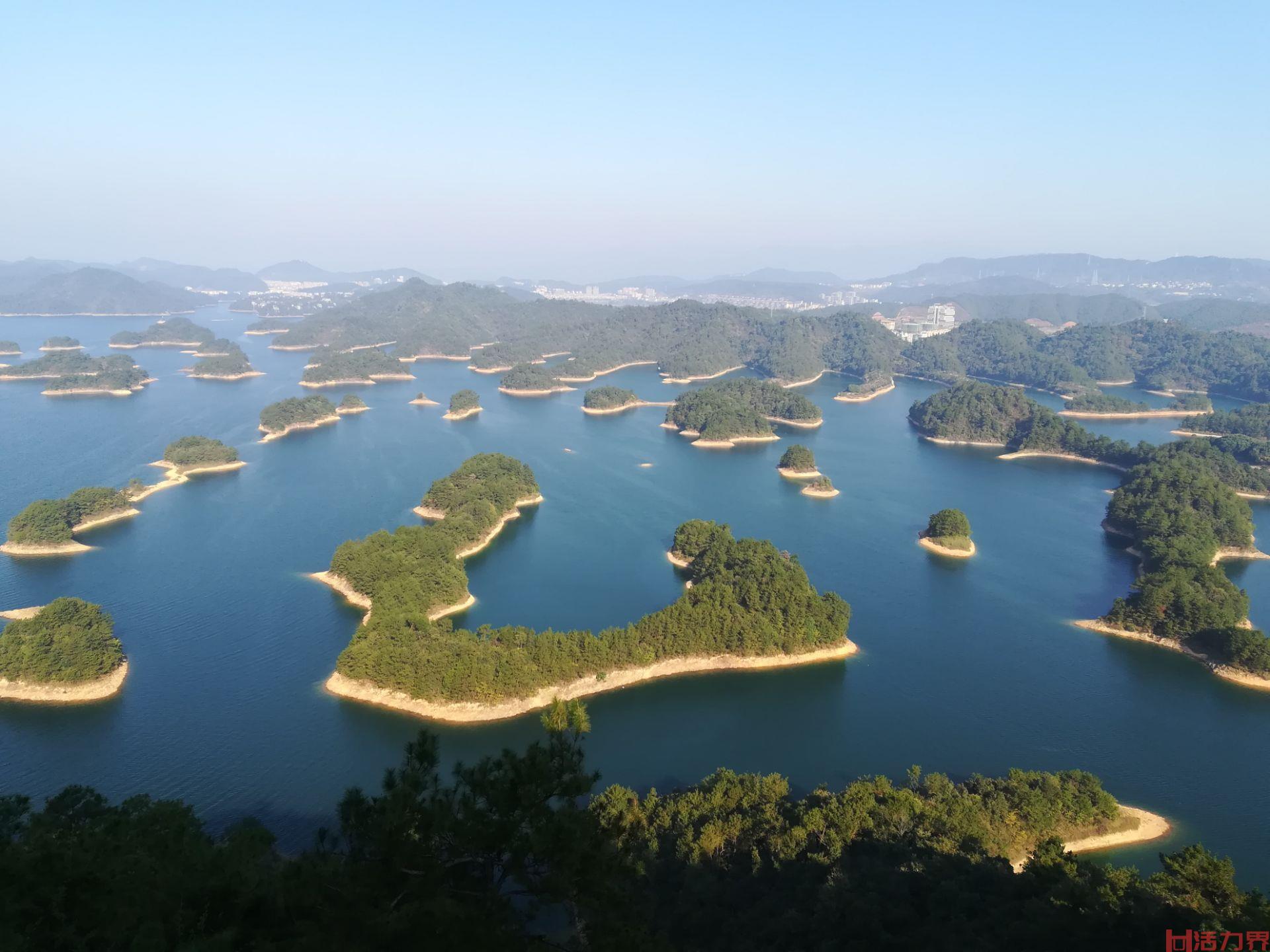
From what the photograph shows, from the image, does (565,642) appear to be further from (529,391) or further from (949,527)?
(529,391)

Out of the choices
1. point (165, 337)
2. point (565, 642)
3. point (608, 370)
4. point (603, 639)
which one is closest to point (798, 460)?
point (603, 639)

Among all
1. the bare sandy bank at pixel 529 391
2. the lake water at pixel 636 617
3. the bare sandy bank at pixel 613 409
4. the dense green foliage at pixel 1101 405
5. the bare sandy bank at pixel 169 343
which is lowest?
the lake water at pixel 636 617

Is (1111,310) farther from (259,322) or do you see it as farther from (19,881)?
(19,881)

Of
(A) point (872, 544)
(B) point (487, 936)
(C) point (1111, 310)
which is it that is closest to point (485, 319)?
(A) point (872, 544)

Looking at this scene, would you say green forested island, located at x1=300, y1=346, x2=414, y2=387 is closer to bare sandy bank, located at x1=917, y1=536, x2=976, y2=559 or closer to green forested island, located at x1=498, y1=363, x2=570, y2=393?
green forested island, located at x1=498, y1=363, x2=570, y2=393

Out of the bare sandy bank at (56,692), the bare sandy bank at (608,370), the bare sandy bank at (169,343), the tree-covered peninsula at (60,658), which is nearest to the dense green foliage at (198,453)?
the tree-covered peninsula at (60,658)

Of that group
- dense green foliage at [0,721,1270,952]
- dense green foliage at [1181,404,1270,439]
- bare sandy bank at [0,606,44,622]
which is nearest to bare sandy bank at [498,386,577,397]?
bare sandy bank at [0,606,44,622]

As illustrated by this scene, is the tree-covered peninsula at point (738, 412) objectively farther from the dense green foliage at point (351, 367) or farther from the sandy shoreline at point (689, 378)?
the dense green foliage at point (351, 367)
